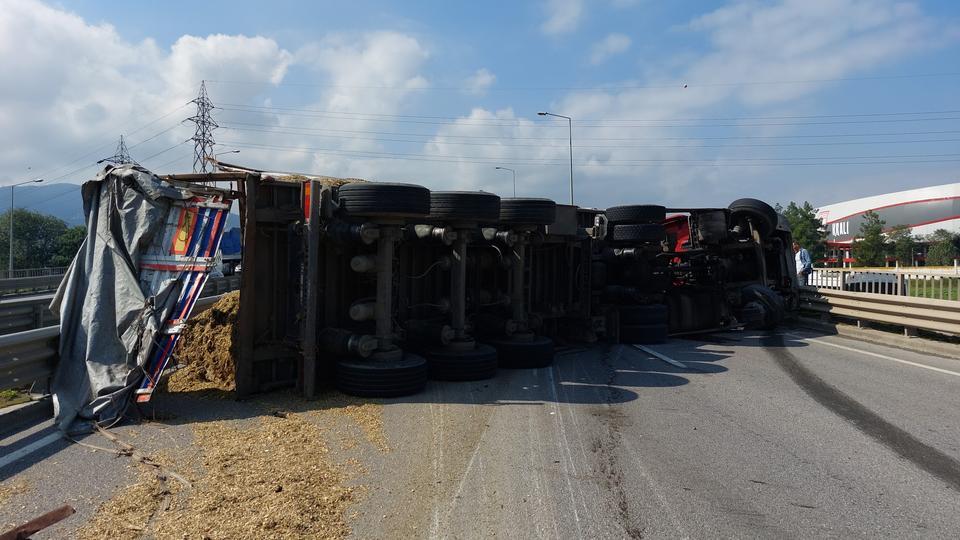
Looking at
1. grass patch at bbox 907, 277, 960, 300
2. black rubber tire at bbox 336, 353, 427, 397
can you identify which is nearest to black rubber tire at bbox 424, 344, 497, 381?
black rubber tire at bbox 336, 353, 427, 397

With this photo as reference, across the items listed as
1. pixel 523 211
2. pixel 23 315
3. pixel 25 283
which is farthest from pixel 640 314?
pixel 25 283

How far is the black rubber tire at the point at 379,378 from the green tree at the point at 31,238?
4430 centimetres

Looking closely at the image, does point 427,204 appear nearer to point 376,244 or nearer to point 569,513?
point 376,244

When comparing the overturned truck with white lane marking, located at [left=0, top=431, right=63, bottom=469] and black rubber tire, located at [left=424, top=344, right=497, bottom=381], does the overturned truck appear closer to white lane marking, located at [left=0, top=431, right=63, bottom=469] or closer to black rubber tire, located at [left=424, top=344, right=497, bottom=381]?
black rubber tire, located at [left=424, top=344, right=497, bottom=381]

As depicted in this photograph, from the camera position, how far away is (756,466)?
457 centimetres

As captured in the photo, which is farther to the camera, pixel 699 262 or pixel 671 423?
pixel 699 262

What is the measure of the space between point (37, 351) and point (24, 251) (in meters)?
46.8

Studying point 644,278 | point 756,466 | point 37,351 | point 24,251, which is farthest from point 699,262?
point 24,251

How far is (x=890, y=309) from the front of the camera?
1104cm

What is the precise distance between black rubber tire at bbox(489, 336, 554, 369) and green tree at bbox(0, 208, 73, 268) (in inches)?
1740

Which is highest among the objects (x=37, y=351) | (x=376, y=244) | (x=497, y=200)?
(x=497, y=200)

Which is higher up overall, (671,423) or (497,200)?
(497,200)

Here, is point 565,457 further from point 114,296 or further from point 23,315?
point 23,315

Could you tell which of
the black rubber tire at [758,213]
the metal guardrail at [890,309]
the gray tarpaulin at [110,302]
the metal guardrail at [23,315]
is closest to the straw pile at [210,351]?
the metal guardrail at [23,315]
